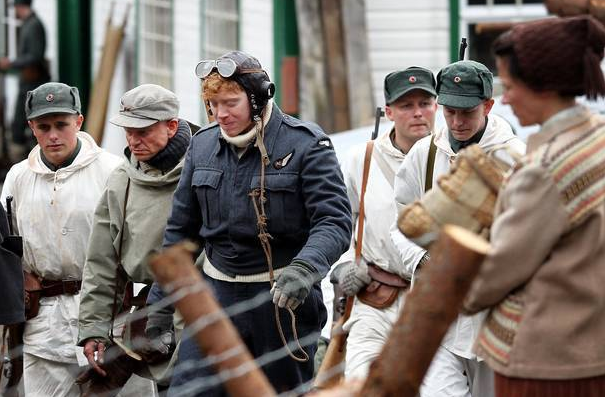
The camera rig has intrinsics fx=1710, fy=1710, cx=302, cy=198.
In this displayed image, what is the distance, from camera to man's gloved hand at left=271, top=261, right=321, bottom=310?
730 cm

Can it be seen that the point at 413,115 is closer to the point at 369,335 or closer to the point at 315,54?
the point at 369,335

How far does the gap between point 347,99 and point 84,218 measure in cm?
794

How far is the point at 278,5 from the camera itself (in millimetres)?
17469

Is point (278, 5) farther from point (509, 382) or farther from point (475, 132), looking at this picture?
point (509, 382)

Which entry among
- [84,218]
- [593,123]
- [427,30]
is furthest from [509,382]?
[427,30]

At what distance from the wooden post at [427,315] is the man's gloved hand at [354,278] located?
12.0 feet

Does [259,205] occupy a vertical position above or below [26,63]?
above

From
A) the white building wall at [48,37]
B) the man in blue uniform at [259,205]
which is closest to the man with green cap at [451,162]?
the man in blue uniform at [259,205]

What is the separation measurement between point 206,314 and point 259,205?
2.75 metres

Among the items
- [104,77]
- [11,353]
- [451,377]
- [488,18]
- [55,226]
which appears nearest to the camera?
[451,377]

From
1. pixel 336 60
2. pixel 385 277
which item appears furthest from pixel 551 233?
pixel 336 60

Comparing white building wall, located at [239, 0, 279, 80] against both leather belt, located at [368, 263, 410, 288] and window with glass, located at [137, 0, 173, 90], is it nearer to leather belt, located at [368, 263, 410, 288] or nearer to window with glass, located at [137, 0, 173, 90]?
window with glass, located at [137, 0, 173, 90]

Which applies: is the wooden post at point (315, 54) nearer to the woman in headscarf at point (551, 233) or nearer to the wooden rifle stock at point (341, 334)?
the wooden rifle stock at point (341, 334)

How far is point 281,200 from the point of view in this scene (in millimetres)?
7773
